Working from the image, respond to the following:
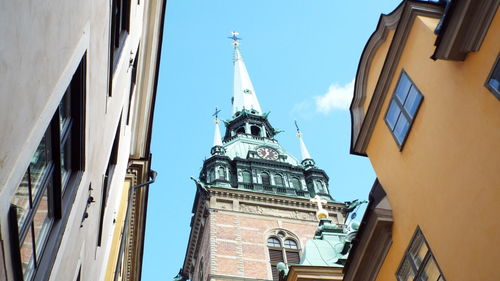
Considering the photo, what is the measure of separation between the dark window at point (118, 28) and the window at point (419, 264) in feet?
17.3

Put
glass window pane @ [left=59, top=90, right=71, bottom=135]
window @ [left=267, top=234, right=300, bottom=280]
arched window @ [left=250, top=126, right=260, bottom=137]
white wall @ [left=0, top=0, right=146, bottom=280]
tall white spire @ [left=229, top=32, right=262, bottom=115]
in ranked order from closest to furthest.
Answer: white wall @ [left=0, top=0, right=146, bottom=280] → glass window pane @ [left=59, top=90, right=71, bottom=135] → window @ [left=267, top=234, right=300, bottom=280] → arched window @ [left=250, top=126, right=260, bottom=137] → tall white spire @ [left=229, top=32, right=262, bottom=115]

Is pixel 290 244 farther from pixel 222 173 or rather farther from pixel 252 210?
pixel 222 173

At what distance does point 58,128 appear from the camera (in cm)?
432

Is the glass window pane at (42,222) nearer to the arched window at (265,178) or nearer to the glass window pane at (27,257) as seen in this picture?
the glass window pane at (27,257)

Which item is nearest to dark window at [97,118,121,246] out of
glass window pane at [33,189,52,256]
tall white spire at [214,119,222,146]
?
glass window pane at [33,189,52,256]

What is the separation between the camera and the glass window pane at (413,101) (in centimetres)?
835

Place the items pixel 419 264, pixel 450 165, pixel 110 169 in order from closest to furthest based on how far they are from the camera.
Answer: pixel 450 165 < pixel 419 264 < pixel 110 169

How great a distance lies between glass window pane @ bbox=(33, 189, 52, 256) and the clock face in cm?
4084

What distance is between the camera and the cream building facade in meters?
3.04

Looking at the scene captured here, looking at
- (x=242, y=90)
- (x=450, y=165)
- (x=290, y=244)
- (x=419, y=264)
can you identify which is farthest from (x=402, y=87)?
(x=242, y=90)

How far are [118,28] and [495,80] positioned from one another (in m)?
5.18

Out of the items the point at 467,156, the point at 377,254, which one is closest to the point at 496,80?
the point at 467,156

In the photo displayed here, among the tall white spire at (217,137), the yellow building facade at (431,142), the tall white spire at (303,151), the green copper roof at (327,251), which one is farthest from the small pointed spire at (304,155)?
the yellow building facade at (431,142)

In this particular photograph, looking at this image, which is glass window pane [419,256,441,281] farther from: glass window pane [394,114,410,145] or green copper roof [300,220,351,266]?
green copper roof [300,220,351,266]
